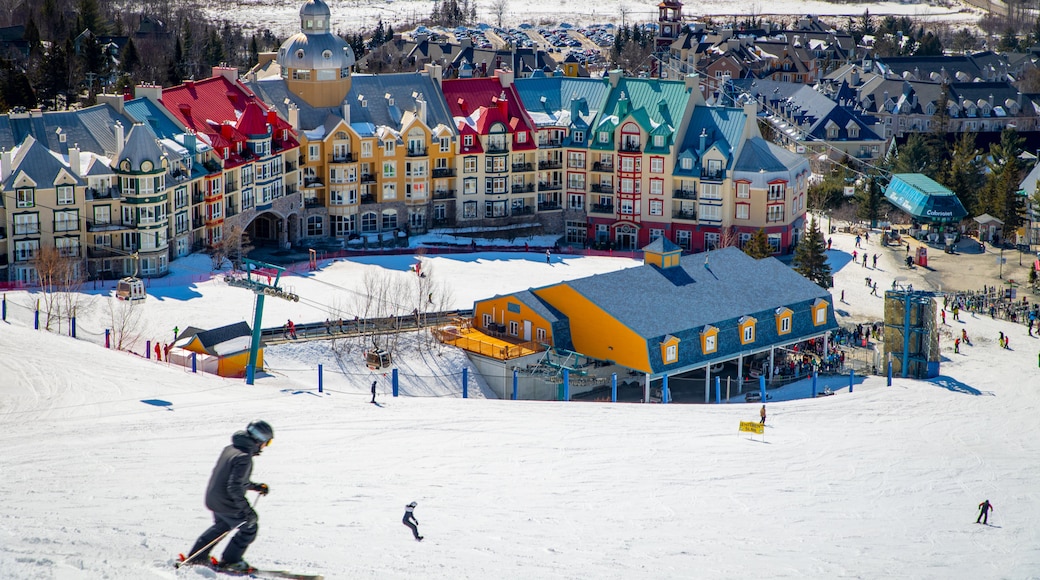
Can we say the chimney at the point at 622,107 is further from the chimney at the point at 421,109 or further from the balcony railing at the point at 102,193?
the balcony railing at the point at 102,193

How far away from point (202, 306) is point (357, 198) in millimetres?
24140

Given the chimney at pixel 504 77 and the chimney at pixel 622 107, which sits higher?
the chimney at pixel 504 77

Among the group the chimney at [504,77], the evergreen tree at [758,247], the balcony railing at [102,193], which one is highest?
the chimney at [504,77]

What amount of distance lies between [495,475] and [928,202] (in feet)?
215

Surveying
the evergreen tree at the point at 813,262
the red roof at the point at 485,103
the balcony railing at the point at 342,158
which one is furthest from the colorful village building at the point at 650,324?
the red roof at the point at 485,103

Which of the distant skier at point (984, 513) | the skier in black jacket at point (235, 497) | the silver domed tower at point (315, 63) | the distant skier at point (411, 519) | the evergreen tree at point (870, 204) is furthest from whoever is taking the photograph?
the evergreen tree at point (870, 204)

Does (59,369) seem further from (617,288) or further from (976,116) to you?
(976,116)

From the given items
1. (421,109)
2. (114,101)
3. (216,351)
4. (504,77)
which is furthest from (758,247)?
(114,101)

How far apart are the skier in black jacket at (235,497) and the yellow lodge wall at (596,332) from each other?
4070 cm

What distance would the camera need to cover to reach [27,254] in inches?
3073

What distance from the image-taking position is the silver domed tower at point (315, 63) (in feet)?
322

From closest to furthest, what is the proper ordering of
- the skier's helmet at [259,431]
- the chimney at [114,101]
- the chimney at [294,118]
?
the skier's helmet at [259,431]
the chimney at [114,101]
the chimney at [294,118]

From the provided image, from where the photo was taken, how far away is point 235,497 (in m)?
28.4

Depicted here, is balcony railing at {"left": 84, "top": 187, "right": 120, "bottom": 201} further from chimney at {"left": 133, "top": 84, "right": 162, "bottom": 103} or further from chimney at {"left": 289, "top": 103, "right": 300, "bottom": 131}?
chimney at {"left": 289, "top": 103, "right": 300, "bottom": 131}
